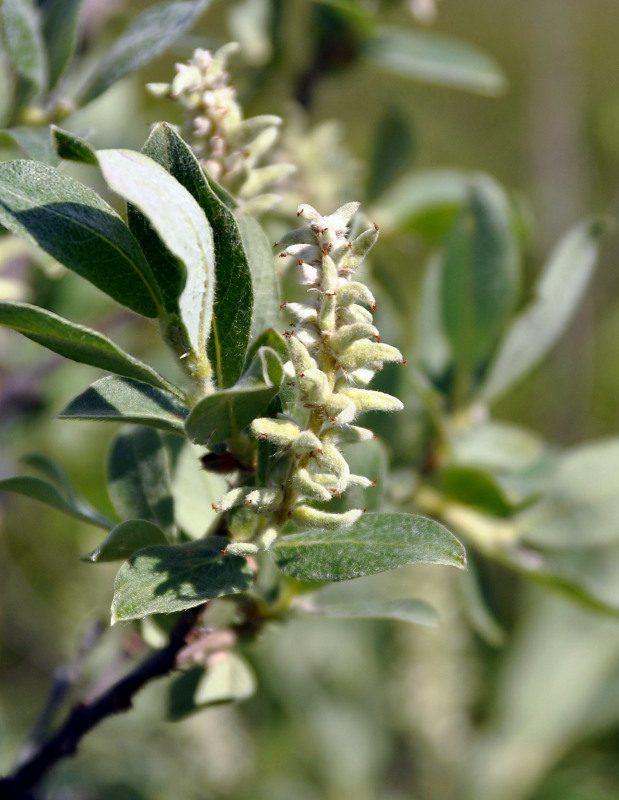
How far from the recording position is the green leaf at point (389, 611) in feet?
1.65

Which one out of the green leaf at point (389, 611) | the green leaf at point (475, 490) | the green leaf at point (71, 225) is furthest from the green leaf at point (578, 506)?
the green leaf at point (71, 225)

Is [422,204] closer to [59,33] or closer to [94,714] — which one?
[59,33]

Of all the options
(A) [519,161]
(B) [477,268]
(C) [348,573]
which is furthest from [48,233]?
(A) [519,161]

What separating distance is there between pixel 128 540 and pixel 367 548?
0.42ft

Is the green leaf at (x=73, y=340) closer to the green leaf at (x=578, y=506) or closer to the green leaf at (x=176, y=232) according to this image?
the green leaf at (x=176, y=232)

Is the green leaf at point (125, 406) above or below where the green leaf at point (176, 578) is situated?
above

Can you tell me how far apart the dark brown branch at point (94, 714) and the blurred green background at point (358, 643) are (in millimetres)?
91

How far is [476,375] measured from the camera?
0.81m

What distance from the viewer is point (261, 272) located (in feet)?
1.53

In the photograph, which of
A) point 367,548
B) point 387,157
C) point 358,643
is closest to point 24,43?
point 367,548

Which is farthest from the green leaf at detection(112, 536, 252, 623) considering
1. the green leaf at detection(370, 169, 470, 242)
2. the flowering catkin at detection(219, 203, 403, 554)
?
the green leaf at detection(370, 169, 470, 242)

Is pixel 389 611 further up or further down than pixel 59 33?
further down

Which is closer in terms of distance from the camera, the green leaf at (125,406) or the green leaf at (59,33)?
the green leaf at (125,406)

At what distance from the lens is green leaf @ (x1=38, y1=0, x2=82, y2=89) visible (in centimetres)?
59
